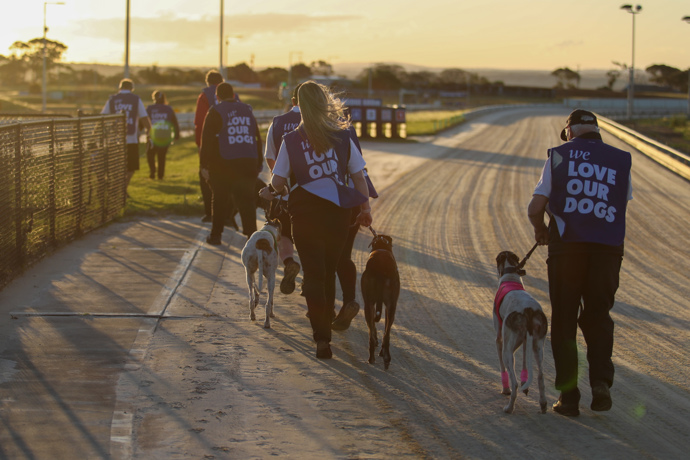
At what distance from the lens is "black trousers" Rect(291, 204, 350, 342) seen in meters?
6.12

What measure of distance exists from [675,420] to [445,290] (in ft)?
12.5

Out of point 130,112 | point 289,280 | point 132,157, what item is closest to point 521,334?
point 289,280

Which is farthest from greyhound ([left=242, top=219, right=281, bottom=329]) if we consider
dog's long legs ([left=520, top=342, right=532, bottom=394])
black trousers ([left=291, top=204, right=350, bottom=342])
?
dog's long legs ([left=520, top=342, right=532, bottom=394])

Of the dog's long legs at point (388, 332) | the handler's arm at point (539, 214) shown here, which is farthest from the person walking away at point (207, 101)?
the handler's arm at point (539, 214)

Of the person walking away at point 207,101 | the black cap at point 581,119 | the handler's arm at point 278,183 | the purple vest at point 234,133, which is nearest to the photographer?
the black cap at point 581,119

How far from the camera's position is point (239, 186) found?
964 cm

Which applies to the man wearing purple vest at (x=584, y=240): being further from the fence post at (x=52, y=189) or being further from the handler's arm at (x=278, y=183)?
the fence post at (x=52, y=189)

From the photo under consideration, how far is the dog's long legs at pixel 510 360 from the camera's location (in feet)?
16.7

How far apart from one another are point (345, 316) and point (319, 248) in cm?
83

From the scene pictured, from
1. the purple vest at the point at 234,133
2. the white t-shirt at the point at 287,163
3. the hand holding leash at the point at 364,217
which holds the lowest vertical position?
the hand holding leash at the point at 364,217

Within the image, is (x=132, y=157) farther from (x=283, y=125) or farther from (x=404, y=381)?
(x=404, y=381)

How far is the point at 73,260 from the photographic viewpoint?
988 centimetres

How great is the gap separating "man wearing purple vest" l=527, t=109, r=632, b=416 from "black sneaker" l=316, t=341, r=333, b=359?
68.1 inches

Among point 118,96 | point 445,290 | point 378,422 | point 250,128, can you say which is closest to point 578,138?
point 378,422
